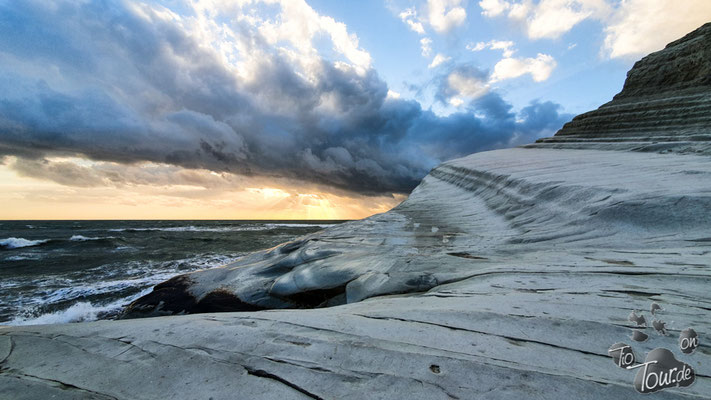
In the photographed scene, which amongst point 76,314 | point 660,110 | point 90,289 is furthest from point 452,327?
point 660,110

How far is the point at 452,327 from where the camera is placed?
1466 mm

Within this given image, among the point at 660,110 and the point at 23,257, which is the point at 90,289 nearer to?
the point at 23,257

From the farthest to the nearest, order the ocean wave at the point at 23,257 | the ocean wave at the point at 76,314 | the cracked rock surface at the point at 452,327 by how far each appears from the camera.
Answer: the ocean wave at the point at 23,257, the ocean wave at the point at 76,314, the cracked rock surface at the point at 452,327

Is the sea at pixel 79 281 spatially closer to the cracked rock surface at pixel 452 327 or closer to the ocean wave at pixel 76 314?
the ocean wave at pixel 76 314

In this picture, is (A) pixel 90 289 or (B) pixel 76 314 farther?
(A) pixel 90 289

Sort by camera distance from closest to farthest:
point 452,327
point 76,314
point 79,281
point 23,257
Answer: point 452,327 → point 76,314 → point 79,281 → point 23,257

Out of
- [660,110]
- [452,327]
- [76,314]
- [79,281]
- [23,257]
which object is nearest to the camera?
[452,327]

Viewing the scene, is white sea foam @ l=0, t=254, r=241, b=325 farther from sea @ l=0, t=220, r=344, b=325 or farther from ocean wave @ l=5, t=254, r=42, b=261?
ocean wave @ l=5, t=254, r=42, b=261

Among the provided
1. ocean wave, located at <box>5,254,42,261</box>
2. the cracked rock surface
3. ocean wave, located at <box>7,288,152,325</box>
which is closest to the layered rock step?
the cracked rock surface

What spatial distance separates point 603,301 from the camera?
1580 mm

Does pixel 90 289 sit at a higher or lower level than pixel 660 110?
lower

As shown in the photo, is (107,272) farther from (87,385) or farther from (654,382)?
(654,382)

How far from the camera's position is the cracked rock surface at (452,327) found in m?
1.08

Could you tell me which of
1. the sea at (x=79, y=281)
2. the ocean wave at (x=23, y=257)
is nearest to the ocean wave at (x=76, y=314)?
the sea at (x=79, y=281)
